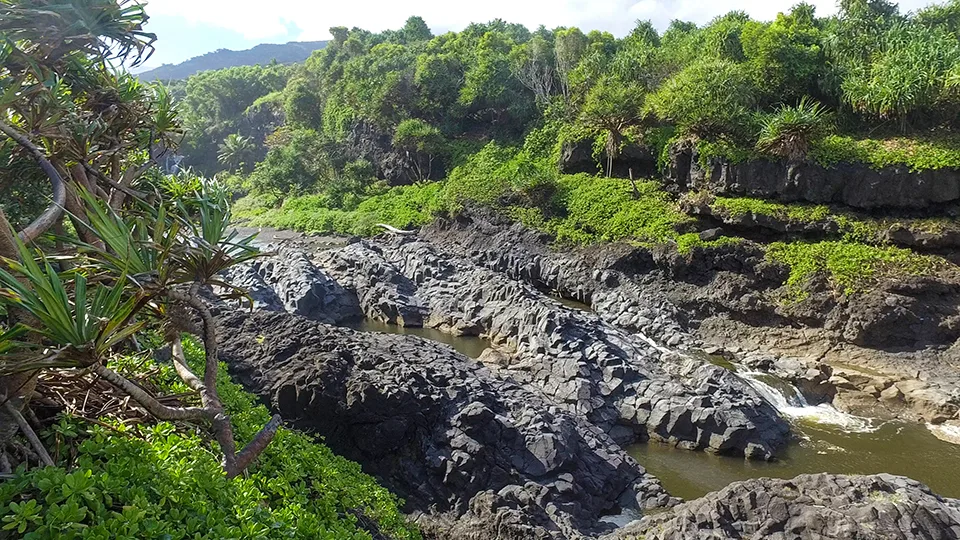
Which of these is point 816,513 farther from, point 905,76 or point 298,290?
point 298,290

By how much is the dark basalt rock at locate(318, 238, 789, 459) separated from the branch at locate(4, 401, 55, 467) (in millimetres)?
11860

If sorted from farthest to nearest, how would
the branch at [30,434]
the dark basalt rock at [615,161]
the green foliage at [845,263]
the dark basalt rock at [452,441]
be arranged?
the dark basalt rock at [615,161] < the green foliage at [845,263] < the dark basalt rock at [452,441] < the branch at [30,434]

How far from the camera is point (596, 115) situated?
89.6 feet

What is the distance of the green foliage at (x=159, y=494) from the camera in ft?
12.1

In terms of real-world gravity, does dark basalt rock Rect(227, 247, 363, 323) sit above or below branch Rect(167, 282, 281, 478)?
below

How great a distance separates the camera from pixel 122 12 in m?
6.97

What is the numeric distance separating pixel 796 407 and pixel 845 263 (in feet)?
22.1

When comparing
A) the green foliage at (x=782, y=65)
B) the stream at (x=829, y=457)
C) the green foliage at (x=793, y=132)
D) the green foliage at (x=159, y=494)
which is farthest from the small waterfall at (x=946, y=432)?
the green foliage at (x=782, y=65)

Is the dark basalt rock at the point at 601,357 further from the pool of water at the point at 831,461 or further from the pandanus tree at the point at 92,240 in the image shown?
the pandanus tree at the point at 92,240

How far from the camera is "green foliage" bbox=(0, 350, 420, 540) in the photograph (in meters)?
3.69

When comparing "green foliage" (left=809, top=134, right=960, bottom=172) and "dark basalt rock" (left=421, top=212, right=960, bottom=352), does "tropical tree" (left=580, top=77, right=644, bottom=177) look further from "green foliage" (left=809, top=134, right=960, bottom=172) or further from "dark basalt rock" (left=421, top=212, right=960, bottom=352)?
"green foliage" (left=809, top=134, right=960, bottom=172)

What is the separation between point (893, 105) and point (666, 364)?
14.0 metres

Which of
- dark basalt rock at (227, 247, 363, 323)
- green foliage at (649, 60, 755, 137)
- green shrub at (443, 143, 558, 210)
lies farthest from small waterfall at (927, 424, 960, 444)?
dark basalt rock at (227, 247, 363, 323)

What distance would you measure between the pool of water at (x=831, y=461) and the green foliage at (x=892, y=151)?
33.0 feet
